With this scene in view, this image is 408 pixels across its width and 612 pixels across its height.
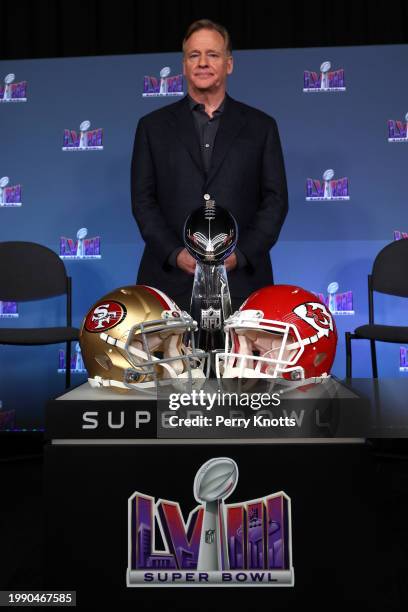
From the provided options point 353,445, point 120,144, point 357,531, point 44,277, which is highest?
point 120,144

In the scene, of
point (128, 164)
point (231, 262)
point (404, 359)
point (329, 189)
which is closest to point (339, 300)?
point (404, 359)

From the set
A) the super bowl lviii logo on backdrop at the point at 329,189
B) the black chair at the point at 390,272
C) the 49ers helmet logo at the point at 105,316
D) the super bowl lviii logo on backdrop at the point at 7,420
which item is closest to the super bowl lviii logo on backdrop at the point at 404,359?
the black chair at the point at 390,272

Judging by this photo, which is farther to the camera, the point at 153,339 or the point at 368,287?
the point at 368,287

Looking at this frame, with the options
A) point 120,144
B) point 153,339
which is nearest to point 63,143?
point 120,144

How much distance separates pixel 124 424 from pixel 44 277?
8.23 feet

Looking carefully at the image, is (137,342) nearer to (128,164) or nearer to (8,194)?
(128,164)

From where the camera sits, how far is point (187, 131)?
2059 mm

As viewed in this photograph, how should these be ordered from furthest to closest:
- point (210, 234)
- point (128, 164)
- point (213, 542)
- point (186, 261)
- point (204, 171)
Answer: point (128, 164) → point (204, 171) → point (186, 261) → point (210, 234) → point (213, 542)

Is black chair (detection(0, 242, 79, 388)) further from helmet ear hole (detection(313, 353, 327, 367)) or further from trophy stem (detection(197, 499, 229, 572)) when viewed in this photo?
trophy stem (detection(197, 499, 229, 572))

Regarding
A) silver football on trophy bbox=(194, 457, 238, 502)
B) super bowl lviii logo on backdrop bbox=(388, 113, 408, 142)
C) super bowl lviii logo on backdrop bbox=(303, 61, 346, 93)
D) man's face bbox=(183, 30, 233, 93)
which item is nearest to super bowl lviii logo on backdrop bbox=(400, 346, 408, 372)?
super bowl lviii logo on backdrop bbox=(388, 113, 408, 142)

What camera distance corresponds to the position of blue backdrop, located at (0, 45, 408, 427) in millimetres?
3484

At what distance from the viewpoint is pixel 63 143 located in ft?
11.9

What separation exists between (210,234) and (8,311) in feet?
8.43

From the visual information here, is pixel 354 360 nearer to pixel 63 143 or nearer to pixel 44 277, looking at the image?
pixel 44 277
